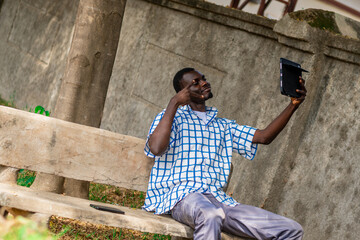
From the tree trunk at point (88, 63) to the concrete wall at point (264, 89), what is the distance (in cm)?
156

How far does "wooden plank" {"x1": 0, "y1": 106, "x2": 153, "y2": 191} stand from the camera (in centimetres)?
407

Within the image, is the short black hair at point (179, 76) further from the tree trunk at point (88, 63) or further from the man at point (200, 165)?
the tree trunk at point (88, 63)

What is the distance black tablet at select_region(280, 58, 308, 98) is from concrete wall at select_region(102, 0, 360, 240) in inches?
42.9

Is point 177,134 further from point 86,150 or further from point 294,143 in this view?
point 294,143

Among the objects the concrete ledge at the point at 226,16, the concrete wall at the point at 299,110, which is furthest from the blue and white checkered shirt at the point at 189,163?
the concrete ledge at the point at 226,16

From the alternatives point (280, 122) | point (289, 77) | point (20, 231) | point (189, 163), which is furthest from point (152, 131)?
point (20, 231)

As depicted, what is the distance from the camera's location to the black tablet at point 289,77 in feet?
13.9

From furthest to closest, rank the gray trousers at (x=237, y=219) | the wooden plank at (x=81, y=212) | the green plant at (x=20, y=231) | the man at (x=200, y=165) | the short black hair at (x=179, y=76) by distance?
1. the short black hair at (x=179, y=76)
2. the man at (x=200, y=165)
3. the gray trousers at (x=237, y=219)
4. the wooden plank at (x=81, y=212)
5. the green plant at (x=20, y=231)

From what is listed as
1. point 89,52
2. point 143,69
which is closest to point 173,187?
point 89,52

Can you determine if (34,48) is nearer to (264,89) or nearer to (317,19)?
(264,89)

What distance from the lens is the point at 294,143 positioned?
5.54 m

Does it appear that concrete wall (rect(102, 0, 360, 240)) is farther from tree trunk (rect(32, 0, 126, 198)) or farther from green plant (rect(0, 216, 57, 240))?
green plant (rect(0, 216, 57, 240))

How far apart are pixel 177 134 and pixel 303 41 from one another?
5.88 ft

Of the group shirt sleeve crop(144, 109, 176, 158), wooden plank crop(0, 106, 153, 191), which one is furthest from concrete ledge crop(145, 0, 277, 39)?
wooden plank crop(0, 106, 153, 191)
